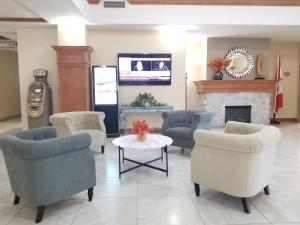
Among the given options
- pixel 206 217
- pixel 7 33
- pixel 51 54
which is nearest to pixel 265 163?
pixel 206 217

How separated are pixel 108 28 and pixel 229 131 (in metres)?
4.27

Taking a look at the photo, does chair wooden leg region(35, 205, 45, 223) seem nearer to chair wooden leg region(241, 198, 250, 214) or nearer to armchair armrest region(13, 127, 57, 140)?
armchair armrest region(13, 127, 57, 140)

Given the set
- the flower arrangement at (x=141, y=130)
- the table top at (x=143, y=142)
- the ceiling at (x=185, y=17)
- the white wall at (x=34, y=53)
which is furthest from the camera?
the white wall at (x=34, y=53)

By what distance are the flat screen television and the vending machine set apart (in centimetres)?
53

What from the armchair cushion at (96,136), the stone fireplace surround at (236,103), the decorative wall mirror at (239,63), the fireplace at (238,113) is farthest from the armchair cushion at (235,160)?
the decorative wall mirror at (239,63)

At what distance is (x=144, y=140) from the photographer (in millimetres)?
3818

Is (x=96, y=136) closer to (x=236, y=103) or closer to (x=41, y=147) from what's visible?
(x=41, y=147)

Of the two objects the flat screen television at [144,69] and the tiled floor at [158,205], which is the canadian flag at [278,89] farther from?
the tiled floor at [158,205]

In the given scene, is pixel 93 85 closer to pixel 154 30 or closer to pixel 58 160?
pixel 154 30

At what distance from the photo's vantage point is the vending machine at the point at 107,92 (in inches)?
238

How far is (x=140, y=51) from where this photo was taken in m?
6.56

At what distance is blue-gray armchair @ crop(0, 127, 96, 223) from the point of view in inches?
95.6

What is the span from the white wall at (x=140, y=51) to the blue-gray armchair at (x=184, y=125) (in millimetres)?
1722

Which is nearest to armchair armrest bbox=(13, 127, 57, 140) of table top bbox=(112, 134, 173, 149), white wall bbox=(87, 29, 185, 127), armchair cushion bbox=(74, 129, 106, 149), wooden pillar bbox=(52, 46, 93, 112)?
table top bbox=(112, 134, 173, 149)
